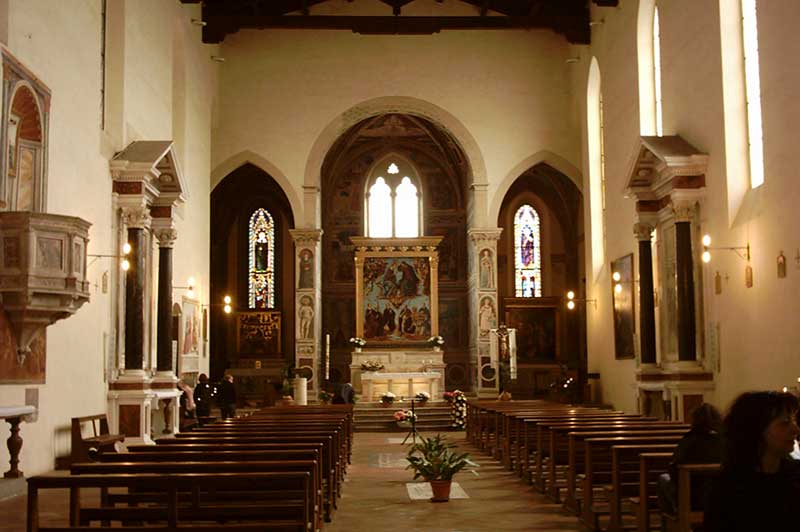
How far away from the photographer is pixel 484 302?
27828 mm

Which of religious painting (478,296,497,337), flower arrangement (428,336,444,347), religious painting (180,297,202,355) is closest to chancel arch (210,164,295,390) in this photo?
flower arrangement (428,336,444,347)

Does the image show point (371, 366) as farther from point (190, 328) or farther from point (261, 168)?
point (261, 168)

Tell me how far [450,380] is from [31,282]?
22.1 metres

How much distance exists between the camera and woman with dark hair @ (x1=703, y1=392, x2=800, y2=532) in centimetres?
343

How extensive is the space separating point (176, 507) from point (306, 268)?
21974mm

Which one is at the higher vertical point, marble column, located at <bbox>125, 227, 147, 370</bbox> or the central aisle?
marble column, located at <bbox>125, 227, 147, 370</bbox>

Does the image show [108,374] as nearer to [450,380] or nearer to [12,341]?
[12,341]

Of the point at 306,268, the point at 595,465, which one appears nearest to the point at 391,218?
the point at 306,268

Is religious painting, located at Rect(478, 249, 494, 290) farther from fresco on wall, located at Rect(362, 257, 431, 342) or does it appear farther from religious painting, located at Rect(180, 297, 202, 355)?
religious painting, located at Rect(180, 297, 202, 355)

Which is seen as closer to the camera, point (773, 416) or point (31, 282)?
point (773, 416)

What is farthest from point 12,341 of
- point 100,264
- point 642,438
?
point 642,438

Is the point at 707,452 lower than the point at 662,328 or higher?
lower

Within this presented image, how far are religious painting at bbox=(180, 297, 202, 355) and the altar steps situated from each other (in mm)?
4228

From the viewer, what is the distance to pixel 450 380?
3272 cm
